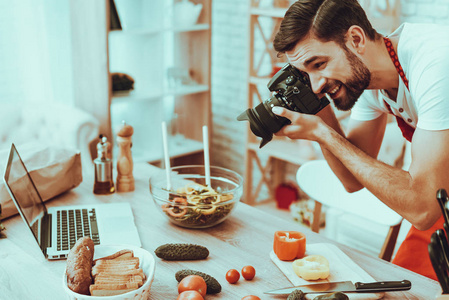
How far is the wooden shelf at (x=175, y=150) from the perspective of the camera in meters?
3.47

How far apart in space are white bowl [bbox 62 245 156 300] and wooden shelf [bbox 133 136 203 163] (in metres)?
2.15

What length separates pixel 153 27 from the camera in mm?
3422

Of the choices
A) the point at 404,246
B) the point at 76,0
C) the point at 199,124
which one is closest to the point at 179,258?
the point at 404,246

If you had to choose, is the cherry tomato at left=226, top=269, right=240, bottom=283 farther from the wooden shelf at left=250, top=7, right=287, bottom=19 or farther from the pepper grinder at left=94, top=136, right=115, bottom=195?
the wooden shelf at left=250, top=7, right=287, bottom=19

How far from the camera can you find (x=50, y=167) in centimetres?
171

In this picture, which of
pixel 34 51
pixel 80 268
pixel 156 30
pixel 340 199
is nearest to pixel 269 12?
pixel 156 30

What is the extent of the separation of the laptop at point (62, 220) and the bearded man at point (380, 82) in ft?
1.84

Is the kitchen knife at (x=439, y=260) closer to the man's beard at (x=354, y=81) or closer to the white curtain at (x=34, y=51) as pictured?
the man's beard at (x=354, y=81)

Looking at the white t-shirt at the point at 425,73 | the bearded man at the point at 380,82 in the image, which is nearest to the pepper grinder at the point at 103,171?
the bearded man at the point at 380,82

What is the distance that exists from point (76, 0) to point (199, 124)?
124cm

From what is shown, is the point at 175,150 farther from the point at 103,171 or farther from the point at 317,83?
the point at 317,83

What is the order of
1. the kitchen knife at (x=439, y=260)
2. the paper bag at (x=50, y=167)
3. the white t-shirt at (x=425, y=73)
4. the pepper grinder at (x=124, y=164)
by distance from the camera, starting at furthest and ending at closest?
the pepper grinder at (x=124, y=164) → the paper bag at (x=50, y=167) → the white t-shirt at (x=425, y=73) → the kitchen knife at (x=439, y=260)

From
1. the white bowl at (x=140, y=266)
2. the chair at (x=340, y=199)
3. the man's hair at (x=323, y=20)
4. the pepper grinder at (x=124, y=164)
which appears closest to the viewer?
the white bowl at (x=140, y=266)

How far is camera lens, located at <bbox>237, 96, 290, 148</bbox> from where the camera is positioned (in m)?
1.45
